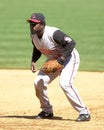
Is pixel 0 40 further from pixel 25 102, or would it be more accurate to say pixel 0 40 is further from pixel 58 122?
pixel 58 122

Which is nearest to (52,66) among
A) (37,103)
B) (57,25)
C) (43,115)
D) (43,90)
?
(43,90)

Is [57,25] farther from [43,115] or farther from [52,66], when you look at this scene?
[52,66]

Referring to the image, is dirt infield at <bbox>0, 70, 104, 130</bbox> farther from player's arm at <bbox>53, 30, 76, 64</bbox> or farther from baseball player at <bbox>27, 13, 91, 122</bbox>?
player's arm at <bbox>53, 30, 76, 64</bbox>

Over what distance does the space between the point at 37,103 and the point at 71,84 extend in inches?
75.8

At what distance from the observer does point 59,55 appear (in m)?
8.66

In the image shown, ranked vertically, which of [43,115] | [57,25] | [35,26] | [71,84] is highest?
[35,26]

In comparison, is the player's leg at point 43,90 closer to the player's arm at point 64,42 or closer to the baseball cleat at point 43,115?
the baseball cleat at point 43,115

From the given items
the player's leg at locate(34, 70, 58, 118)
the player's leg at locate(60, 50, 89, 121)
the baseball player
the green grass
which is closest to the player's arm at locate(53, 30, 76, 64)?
the baseball player

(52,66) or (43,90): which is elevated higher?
(52,66)

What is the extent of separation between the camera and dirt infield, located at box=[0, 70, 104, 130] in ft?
27.1

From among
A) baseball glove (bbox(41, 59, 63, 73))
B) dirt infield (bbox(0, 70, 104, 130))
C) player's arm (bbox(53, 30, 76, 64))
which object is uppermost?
player's arm (bbox(53, 30, 76, 64))

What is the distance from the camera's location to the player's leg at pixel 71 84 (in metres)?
8.38

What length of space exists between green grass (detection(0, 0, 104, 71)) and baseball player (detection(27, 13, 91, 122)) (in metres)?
4.98

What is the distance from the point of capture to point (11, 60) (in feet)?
48.9
